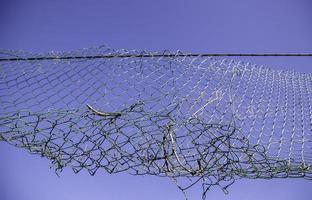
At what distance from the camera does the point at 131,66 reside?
3.24 metres

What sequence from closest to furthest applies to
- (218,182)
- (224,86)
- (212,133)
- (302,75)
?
1. (212,133)
2. (218,182)
3. (224,86)
4. (302,75)

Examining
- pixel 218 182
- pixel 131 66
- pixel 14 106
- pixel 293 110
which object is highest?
pixel 131 66

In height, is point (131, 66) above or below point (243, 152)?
above

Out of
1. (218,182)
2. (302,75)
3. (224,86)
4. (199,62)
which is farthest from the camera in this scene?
(302,75)

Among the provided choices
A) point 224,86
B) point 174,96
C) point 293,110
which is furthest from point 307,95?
point 174,96

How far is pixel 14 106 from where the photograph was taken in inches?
102

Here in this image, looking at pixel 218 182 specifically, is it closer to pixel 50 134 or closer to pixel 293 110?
pixel 50 134

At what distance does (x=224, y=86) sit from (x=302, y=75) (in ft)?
3.69

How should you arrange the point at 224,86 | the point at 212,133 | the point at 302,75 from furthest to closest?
the point at 302,75 < the point at 224,86 < the point at 212,133

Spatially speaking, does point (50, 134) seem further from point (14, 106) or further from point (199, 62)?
point (199, 62)

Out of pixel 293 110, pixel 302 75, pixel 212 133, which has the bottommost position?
pixel 212 133

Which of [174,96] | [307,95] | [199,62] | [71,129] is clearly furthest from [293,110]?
[71,129]

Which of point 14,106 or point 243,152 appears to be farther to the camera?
point 14,106

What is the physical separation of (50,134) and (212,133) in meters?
0.78
